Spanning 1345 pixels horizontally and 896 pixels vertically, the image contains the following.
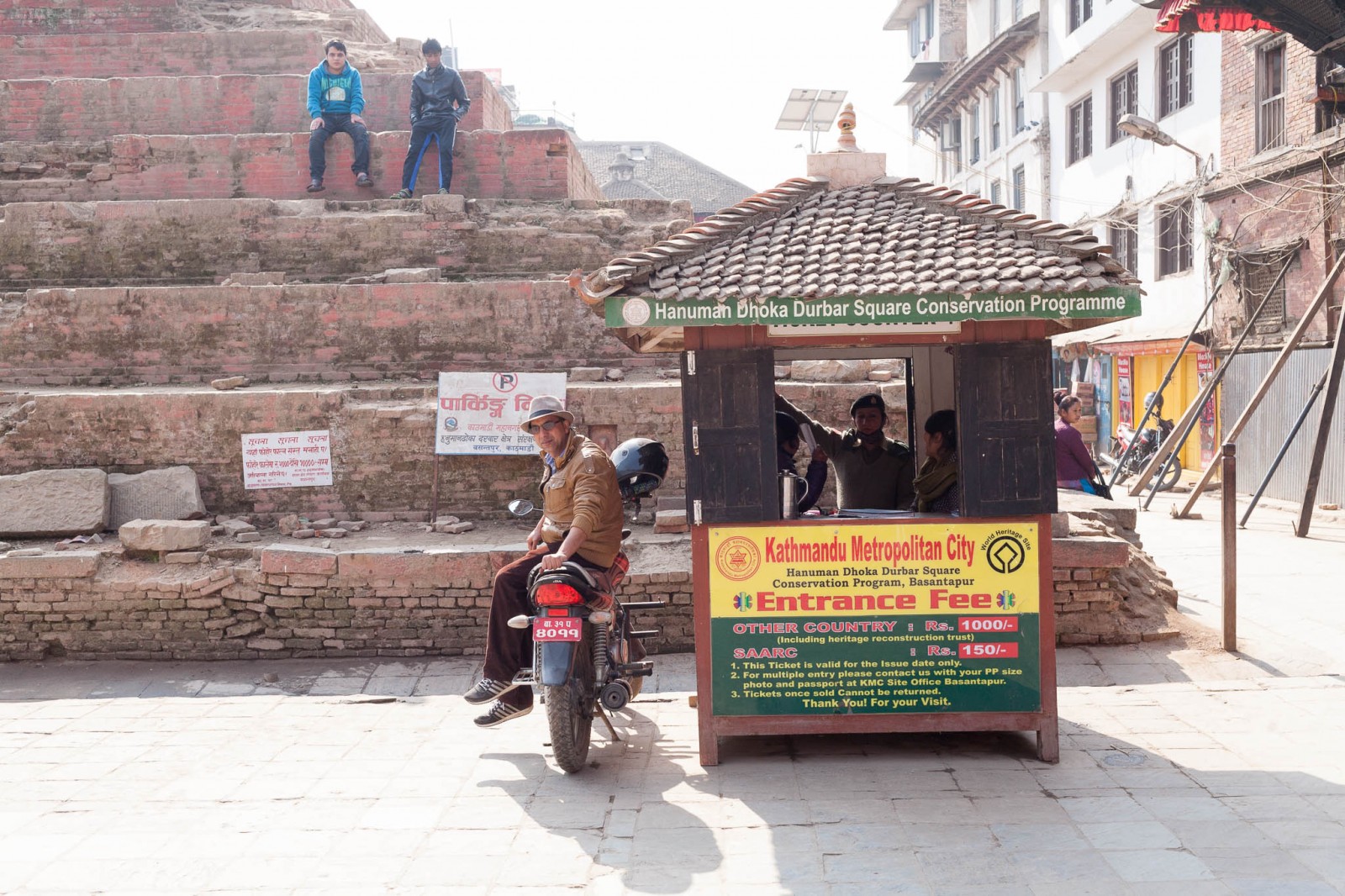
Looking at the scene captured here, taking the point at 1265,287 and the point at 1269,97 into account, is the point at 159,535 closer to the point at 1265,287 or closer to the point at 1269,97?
the point at 1265,287

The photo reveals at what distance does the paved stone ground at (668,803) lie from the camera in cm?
393

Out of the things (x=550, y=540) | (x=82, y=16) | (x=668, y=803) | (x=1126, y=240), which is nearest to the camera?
(x=668, y=803)

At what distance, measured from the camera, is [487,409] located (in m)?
9.09

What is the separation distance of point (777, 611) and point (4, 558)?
5.82 meters

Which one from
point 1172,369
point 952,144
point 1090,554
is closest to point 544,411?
point 1090,554

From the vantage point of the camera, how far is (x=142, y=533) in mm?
8000

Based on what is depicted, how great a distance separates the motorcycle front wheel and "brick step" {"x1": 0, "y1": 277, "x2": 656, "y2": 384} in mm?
5527

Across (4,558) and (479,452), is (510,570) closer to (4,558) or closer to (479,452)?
(479,452)

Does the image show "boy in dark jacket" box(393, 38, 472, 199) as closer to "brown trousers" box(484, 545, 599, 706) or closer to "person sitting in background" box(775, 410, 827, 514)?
"person sitting in background" box(775, 410, 827, 514)

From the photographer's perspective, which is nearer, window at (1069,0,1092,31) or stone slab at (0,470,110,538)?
stone slab at (0,470,110,538)

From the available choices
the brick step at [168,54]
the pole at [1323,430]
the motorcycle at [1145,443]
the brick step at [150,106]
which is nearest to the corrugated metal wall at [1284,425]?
the motorcycle at [1145,443]

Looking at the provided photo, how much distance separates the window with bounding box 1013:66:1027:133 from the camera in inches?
1093

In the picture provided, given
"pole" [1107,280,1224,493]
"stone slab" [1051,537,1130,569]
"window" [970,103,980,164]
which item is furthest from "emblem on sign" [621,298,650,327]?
→ "window" [970,103,980,164]

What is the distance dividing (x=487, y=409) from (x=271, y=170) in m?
5.91
